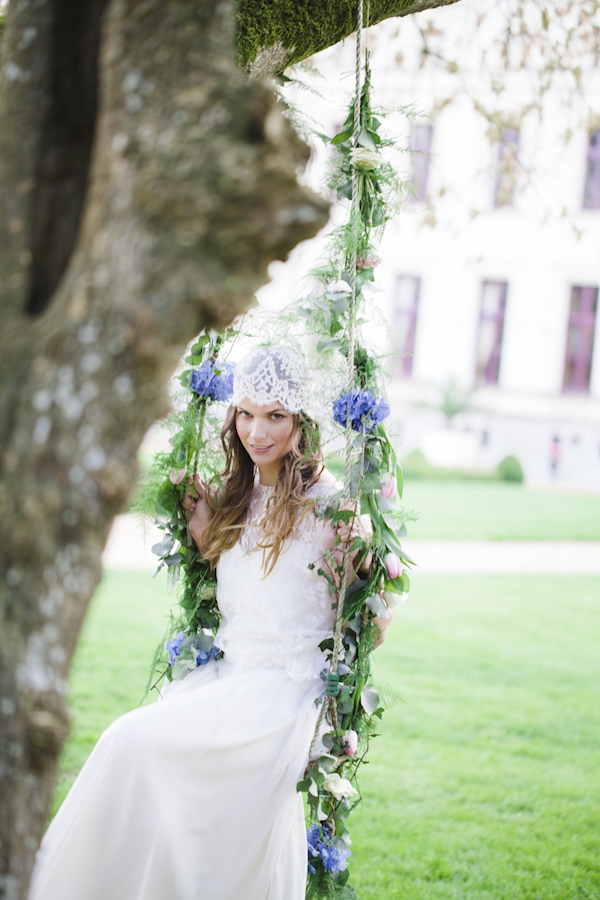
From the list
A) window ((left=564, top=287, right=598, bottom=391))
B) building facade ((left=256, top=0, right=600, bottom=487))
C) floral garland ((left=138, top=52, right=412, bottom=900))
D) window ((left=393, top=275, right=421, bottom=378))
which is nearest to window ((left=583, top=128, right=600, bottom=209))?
building facade ((left=256, top=0, right=600, bottom=487))

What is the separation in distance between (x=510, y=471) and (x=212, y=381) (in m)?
16.7

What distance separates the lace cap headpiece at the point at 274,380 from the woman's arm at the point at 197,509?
42 cm

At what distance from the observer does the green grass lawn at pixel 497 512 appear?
1219 centimetres

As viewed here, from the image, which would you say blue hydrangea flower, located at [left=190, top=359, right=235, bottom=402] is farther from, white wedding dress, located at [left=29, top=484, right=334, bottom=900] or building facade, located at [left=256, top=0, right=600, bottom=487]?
building facade, located at [left=256, top=0, right=600, bottom=487]

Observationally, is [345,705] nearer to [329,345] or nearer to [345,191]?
[329,345]

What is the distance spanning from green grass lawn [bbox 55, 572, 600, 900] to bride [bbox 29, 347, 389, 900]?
0.55 meters

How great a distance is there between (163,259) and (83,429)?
A: 1.08ft

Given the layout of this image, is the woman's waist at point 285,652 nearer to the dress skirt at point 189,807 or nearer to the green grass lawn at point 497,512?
the dress skirt at point 189,807

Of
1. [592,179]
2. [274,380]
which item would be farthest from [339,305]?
[592,179]

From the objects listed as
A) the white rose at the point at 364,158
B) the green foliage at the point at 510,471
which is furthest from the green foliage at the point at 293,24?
the green foliage at the point at 510,471

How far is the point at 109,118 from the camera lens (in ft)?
4.48

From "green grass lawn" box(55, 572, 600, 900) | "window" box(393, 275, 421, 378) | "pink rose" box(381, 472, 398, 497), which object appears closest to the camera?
"pink rose" box(381, 472, 398, 497)

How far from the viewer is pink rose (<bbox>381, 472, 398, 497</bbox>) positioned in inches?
111

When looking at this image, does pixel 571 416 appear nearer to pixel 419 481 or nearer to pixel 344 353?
pixel 419 481
